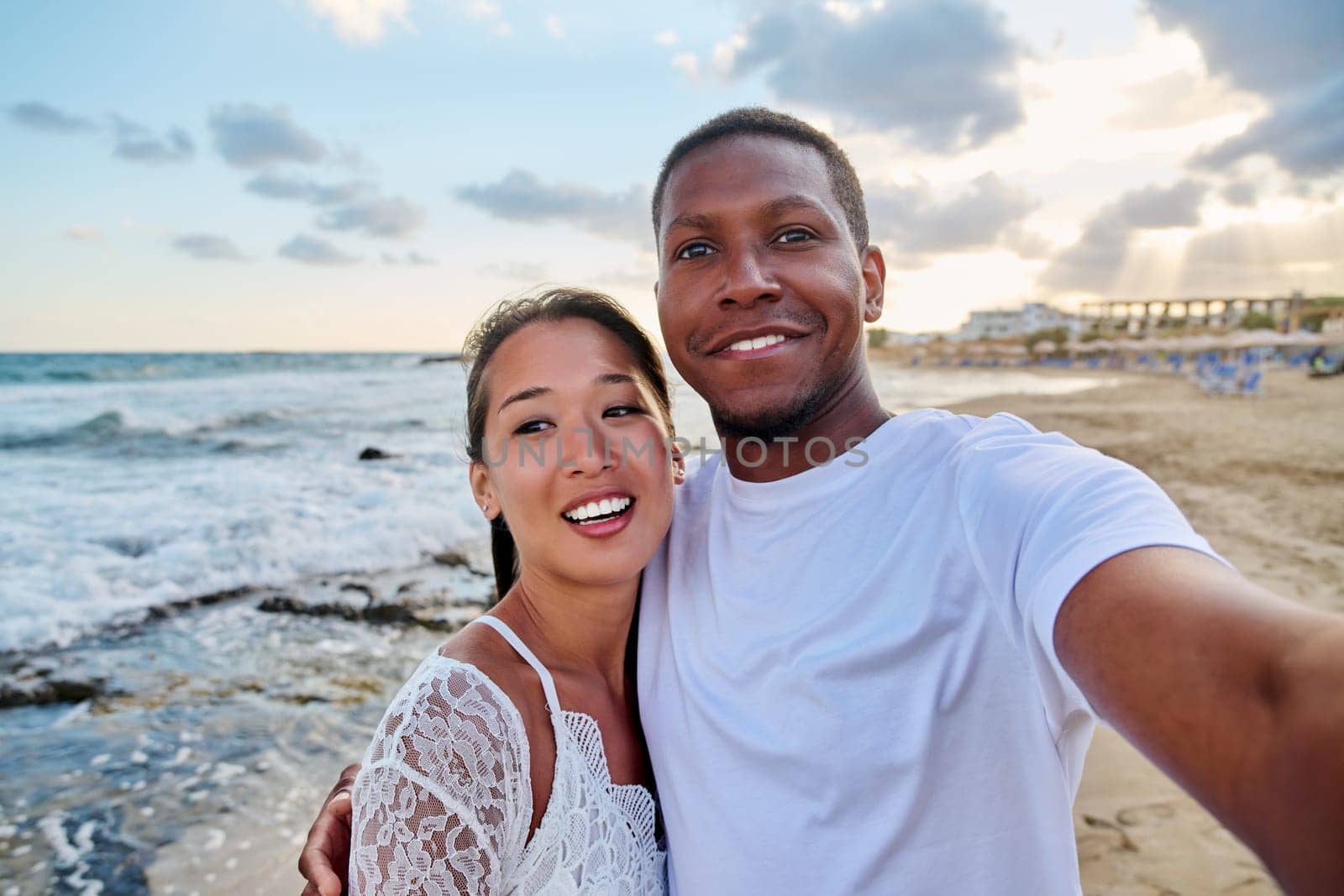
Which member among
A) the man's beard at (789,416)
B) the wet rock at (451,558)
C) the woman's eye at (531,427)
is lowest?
the wet rock at (451,558)

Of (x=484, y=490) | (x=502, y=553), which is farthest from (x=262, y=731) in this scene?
(x=484, y=490)

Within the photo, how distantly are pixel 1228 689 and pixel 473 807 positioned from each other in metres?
1.31

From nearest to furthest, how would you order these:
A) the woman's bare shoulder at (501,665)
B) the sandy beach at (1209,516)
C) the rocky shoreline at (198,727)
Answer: the woman's bare shoulder at (501,665) → the sandy beach at (1209,516) → the rocky shoreline at (198,727)

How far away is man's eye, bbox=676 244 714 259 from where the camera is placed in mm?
2139

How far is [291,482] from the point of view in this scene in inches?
457

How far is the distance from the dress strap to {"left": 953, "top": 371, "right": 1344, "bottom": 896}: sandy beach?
2.49 metres

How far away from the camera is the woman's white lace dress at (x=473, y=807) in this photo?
1.46 metres

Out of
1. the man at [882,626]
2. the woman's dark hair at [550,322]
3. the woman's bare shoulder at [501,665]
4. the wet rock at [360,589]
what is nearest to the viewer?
the man at [882,626]

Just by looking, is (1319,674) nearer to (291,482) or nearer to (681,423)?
(291,482)

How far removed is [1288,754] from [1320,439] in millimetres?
17091

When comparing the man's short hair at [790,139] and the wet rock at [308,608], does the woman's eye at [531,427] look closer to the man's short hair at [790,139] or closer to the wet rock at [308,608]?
the man's short hair at [790,139]

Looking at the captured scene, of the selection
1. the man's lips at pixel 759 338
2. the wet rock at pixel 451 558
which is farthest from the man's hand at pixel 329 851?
the wet rock at pixel 451 558

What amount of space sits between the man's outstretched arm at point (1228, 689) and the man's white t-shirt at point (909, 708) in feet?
0.76

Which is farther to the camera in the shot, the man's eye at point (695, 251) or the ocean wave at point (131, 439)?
the ocean wave at point (131, 439)
